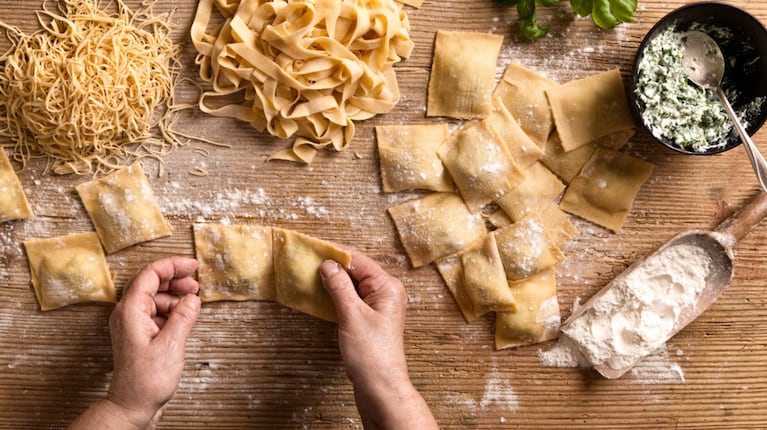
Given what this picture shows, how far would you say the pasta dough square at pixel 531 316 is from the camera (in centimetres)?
214

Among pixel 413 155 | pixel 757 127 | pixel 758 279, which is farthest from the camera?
pixel 758 279

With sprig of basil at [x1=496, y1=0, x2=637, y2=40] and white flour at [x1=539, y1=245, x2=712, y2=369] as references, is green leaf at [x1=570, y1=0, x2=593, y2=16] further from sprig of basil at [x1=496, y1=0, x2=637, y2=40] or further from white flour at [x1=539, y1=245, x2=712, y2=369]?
white flour at [x1=539, y1=245, x2=712, y2=369]

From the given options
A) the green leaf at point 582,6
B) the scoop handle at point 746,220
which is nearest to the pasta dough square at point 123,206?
the green leaf at point 582,6

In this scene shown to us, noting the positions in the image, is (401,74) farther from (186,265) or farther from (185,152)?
(186,265)

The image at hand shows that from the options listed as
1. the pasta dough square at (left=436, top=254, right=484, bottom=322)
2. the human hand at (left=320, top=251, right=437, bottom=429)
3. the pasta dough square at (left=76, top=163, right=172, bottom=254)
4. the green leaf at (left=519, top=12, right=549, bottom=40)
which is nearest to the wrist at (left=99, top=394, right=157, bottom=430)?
the pasta dough square at (left=76, top=163, right=172, bottom=254)

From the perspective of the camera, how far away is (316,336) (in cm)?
216

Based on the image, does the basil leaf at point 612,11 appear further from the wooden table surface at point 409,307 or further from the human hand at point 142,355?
the human hand at point 142,355

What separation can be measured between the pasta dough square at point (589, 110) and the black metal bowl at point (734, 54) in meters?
0.06

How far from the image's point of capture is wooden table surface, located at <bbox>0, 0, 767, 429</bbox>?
2115 millimetres

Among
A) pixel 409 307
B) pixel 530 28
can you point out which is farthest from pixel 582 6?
pixel 409 307

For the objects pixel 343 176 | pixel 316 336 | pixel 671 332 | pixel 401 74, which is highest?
pixel 401 74

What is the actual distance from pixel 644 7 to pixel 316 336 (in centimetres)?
162

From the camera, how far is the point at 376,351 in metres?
1.97

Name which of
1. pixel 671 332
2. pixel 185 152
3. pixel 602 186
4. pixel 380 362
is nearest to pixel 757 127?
pixel 602 186
